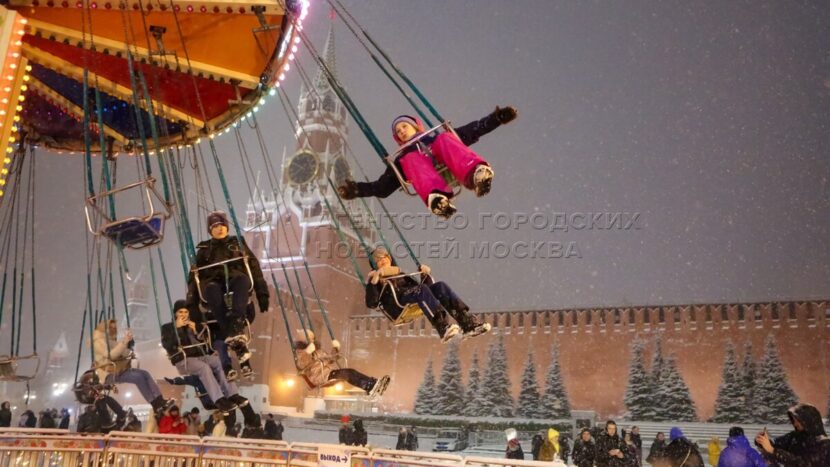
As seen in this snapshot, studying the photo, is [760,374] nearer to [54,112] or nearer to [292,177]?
[54,112]

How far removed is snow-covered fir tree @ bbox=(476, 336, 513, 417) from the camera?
2145 cm

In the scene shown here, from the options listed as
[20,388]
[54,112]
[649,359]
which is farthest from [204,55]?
[20,388]

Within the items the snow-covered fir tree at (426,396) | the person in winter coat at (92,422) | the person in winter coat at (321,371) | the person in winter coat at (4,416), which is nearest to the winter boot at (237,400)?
the person in winter coat at (321,371)

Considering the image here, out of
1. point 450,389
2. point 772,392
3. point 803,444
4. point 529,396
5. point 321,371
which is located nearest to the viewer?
point 803,444

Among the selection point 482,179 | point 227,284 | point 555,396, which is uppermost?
point 555,396

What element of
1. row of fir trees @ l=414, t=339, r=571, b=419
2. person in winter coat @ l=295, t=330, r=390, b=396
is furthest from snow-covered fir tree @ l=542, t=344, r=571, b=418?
person in winter coat @ l=295, t=330, r=390, b=396

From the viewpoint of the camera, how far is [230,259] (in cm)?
395

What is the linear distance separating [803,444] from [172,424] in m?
6.58

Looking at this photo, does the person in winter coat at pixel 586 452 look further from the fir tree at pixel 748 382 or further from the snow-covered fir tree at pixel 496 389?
the snow-covered fir tree at pixel 496 389

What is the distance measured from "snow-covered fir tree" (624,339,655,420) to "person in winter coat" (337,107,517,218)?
18030 millimetres

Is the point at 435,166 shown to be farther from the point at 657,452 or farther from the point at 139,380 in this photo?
the point at 657,452

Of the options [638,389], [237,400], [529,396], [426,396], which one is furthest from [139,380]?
[426,396]

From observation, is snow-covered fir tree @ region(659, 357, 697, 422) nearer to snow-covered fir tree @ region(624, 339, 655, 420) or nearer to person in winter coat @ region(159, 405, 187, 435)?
snow-covered fir tree @ region(624, 339, 655, 420)

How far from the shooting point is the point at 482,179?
3389 millimetres
